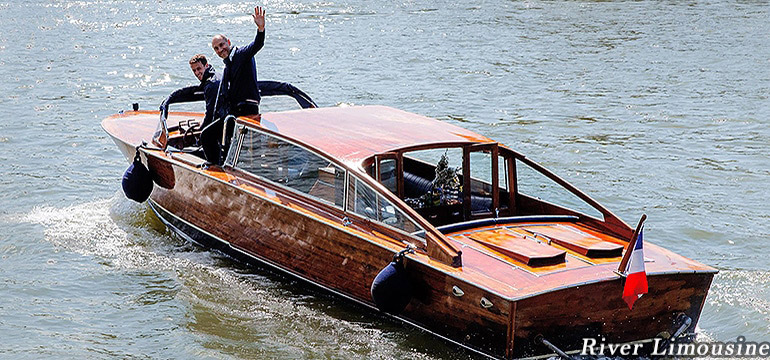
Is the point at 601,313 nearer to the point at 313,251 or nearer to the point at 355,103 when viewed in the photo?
the point at 313,251

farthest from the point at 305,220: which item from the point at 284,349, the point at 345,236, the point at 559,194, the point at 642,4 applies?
the point at 642,4

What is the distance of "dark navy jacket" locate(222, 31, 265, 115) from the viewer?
891cm

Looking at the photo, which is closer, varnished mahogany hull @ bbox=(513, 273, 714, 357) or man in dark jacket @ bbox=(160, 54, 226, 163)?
varnished mahogany hull @ bbox=(513, 273, 714, 357)

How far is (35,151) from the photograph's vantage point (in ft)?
45.1

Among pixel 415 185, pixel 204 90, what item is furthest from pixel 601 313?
pixel 204 90

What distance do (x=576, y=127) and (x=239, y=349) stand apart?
8.71 meters

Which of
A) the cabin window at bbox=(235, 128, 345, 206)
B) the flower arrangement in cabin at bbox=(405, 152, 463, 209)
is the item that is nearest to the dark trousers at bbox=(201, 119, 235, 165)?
the cabin window at bbox=(235, 128, 345, 206)

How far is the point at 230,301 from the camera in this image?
8234 millimetres

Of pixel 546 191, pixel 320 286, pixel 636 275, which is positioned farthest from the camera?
pixel 546 191

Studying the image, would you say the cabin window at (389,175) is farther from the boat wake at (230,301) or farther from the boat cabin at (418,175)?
the boat wake at (230,301)

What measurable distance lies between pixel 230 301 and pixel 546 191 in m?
2.90

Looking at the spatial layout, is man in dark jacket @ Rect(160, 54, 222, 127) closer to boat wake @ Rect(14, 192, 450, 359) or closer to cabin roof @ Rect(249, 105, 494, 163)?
cabin roof @ Rect(249, 105, 494, 163)

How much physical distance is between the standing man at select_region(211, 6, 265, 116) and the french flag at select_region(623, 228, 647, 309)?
4.20 meters

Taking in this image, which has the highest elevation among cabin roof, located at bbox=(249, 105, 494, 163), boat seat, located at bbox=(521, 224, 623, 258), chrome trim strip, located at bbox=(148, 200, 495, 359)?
cabin roof, located at bbox=(249, 105, 494, 163)
